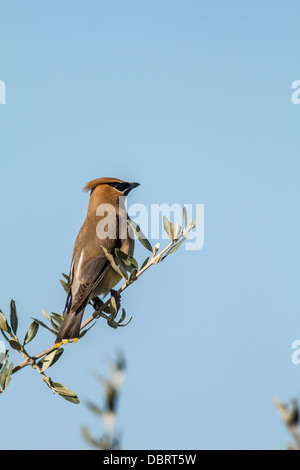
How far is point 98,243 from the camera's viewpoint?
4809 millimetres

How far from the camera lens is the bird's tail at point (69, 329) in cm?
314

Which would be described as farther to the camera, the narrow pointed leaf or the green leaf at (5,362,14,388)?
the narrow pointed leaf

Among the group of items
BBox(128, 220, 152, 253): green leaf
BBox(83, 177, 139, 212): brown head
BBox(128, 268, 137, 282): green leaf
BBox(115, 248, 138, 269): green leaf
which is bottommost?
BBox(128, 268, 137, 282): green leaf

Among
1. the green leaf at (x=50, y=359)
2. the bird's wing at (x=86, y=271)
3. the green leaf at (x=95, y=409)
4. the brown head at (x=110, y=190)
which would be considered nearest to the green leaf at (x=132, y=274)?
the green leaf at (x=50, y=359)

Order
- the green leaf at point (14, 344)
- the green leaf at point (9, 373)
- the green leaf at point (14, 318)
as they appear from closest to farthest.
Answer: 1. the green leaf at point (9, 373)
2. the green leaf at point (14, 344)
3. the green leaf at point (14, 318)

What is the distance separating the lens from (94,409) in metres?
1.09

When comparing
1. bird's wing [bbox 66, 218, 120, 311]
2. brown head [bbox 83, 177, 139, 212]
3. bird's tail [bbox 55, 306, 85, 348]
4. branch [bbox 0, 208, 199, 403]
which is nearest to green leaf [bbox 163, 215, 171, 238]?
branch [bbox 0, 208, 199, 403]

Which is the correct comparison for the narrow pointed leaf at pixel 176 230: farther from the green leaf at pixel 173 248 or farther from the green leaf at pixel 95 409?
the green leaf at pixel 95 409

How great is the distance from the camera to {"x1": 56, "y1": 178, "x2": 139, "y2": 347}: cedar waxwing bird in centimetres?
432

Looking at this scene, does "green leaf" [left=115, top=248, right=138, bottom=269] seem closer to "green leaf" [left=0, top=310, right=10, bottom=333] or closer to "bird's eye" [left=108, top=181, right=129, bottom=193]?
"green leaf" [left=0, top=310, right=10, bottom=333]

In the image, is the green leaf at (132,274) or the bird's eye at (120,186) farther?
the bird's eye at (120,186)
